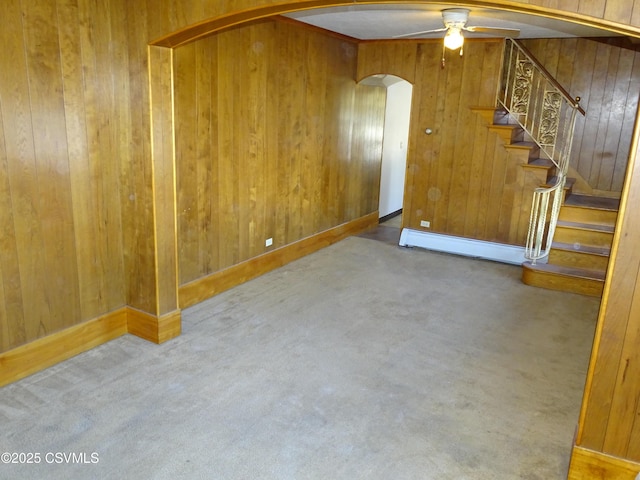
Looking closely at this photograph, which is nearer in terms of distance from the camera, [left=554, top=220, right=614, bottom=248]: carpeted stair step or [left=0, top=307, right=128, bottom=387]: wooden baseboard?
[left=0, top=307, right=128, bottom=387]: wooden baseboard

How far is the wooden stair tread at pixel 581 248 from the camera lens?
215 inches

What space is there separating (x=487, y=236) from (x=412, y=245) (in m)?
0.96

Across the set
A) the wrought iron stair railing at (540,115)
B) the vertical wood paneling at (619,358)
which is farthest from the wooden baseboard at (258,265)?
the vertical wood paneling at (619,358)

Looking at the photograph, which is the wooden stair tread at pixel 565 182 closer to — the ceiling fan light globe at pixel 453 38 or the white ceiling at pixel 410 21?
the white ceiling at pixel 410 21

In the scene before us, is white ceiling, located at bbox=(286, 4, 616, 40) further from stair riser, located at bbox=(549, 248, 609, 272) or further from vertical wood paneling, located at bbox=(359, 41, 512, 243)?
stair riser, located at bbox=(549, 248, 609, 272)

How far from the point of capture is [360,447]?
2.76 meters

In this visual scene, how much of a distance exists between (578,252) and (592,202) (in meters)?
1.00

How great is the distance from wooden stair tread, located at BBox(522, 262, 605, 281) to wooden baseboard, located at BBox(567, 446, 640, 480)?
3097mm

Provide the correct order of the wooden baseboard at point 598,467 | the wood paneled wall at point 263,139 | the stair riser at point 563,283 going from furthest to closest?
1. the stair riser at point 563,283
2. the wood paneled wall at point 263,139
3. the wooden baseboard at point 598,467

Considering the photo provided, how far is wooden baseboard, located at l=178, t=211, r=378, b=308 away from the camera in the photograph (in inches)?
181

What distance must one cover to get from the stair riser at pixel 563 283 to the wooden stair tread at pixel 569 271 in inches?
1.3

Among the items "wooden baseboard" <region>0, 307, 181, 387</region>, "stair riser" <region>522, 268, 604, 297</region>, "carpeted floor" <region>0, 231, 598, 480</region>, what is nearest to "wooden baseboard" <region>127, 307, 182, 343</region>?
"wooden baseboard" <region>0, 307, 181, 387</region>

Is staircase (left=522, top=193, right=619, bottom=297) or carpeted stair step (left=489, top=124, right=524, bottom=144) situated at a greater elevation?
carpeted stair step (left=489, top=124, right=524, bottom=144)

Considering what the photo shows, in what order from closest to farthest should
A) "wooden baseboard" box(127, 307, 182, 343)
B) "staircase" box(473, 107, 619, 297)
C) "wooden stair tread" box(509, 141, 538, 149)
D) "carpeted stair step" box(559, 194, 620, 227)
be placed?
"wooden baseboard" box(127, 307, 182, 343) < "staircase" box(473, 107, 619, 297) < "carpeted stair step" box(559, 194, 620, 227) < "wooden stair tread" box(509, 141, 538, 149)
